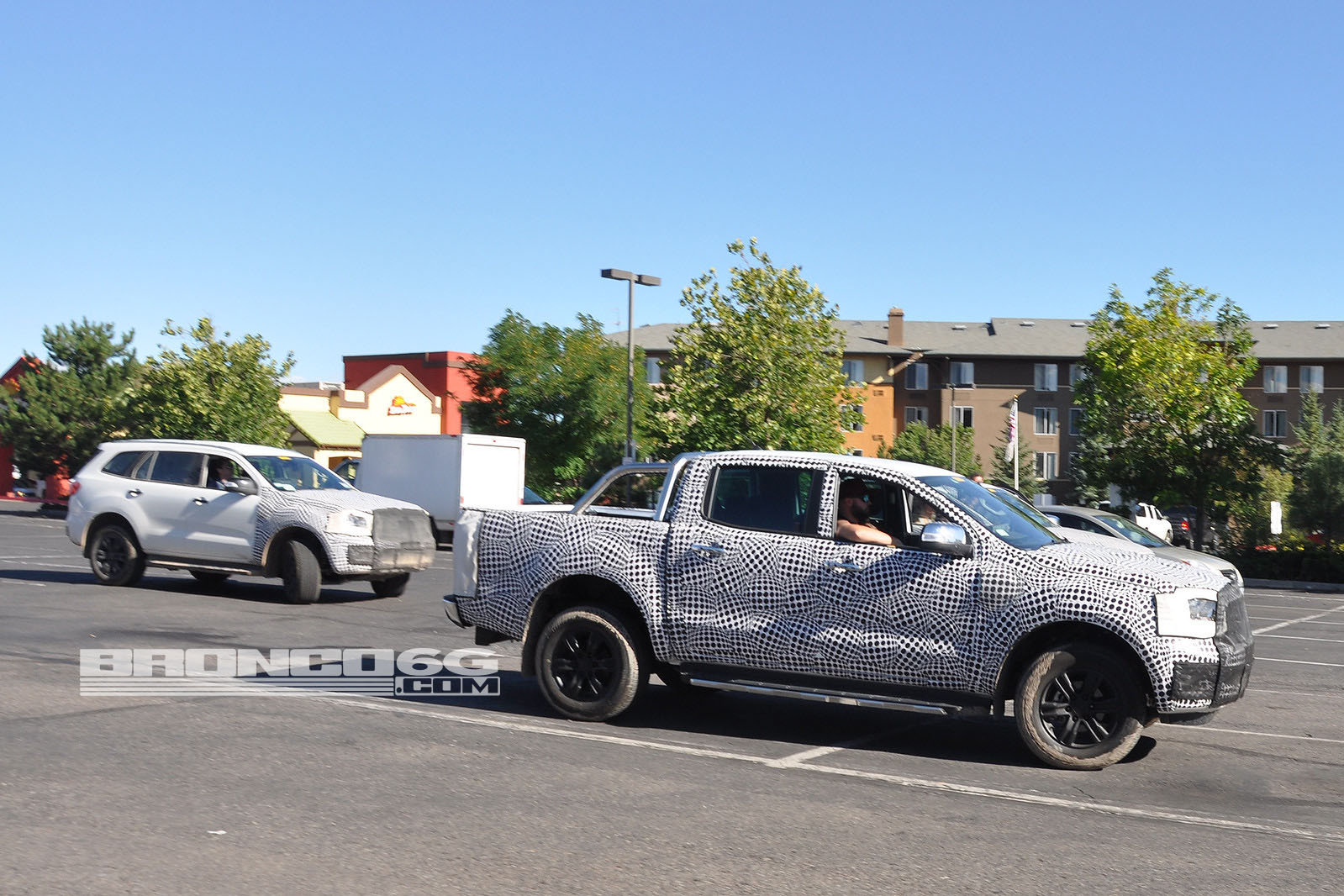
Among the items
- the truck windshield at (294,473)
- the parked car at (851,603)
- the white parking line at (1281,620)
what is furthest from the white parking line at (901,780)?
the white parking line at (1281,620)

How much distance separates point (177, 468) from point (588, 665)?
1006cm

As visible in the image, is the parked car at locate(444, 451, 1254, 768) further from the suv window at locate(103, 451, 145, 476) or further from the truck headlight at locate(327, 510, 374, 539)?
the suv window at locate(103, 451, 145, 476)


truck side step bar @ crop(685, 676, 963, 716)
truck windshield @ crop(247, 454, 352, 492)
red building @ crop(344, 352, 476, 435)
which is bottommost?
truck side step bar @ crop(685, 676, 963, 716)

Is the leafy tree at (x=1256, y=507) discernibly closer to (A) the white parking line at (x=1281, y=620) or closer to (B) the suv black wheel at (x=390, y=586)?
(A) the white parking line at (x=1281, y=620)

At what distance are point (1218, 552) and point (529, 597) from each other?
97.5 feet

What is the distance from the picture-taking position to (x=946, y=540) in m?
7.63

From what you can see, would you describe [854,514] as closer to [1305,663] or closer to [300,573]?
[1305,663]

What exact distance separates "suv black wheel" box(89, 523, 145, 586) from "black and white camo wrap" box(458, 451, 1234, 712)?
9.50 metres

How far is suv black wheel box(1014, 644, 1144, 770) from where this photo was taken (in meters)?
7.51

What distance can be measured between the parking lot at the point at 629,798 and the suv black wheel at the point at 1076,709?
0.47 ft

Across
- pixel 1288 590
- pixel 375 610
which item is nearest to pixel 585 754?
pixel 375 610

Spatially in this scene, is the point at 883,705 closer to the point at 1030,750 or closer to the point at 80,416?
the point at 1030,750

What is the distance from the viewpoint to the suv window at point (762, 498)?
838 centimetres

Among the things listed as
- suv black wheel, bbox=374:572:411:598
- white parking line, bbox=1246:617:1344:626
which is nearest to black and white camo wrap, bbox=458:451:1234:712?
suv black wheel, bbox=374:572:411:598
